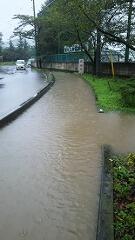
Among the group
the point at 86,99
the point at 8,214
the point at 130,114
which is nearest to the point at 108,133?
the point at 130,114

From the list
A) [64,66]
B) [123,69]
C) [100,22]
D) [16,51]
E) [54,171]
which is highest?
[16,51]

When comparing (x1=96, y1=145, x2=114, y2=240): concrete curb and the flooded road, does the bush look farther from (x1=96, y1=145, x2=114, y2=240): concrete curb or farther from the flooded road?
(x1=96, y1=145, x2=114, y2=240): concrete curb

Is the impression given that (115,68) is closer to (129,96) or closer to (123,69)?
(123,69)

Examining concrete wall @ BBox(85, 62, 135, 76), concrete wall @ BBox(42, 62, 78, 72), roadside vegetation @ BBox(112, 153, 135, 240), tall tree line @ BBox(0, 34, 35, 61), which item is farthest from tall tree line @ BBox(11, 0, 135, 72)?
tall tree line @ BBox(0, 34, 35, 61)

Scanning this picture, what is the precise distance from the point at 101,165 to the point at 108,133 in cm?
274

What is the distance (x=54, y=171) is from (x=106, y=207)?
1908 millimetres

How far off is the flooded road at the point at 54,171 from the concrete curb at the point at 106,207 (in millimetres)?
150

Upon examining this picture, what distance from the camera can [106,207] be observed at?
467 centimetres

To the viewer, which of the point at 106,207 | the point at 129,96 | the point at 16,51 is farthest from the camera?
the point at 16,51

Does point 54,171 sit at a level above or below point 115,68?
below

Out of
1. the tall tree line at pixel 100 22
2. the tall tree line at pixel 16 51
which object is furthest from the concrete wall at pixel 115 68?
the tall tree line at pixel 16 51

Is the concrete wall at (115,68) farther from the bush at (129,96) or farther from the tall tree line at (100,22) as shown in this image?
the bush at (129,96)

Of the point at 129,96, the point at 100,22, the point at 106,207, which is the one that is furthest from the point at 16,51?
the point at 106,207

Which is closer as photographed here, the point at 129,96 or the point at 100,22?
the point at 129,96
